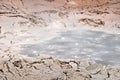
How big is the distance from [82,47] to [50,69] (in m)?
0.53

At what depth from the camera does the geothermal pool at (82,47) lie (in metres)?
2.41

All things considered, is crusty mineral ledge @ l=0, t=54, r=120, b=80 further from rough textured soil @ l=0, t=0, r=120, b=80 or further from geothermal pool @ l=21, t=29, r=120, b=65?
geothermal pool @ l=21, t=29, r=120, b=65

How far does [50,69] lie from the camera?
215 centimetres

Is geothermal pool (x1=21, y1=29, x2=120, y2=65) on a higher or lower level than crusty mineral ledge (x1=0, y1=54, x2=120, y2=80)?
higher

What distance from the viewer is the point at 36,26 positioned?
2.97 metres

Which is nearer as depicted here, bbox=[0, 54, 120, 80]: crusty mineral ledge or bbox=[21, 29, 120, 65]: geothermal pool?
bbox=[0, 54, 120, 80]: crusty mineral ledge

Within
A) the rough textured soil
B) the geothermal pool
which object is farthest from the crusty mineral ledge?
the geothermal pool

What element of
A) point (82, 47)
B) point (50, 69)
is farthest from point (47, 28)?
point (50, 69)

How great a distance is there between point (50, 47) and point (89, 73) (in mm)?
580

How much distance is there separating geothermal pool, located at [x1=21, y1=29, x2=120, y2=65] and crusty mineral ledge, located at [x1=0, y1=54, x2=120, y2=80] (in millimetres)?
117

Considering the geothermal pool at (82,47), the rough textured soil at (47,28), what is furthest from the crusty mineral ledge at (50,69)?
the geothermal pool at (82,47)

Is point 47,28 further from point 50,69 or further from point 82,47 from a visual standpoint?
point 50,69

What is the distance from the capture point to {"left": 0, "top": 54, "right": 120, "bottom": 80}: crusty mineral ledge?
2045 millimetres

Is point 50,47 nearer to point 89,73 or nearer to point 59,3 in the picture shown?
point 89,73
